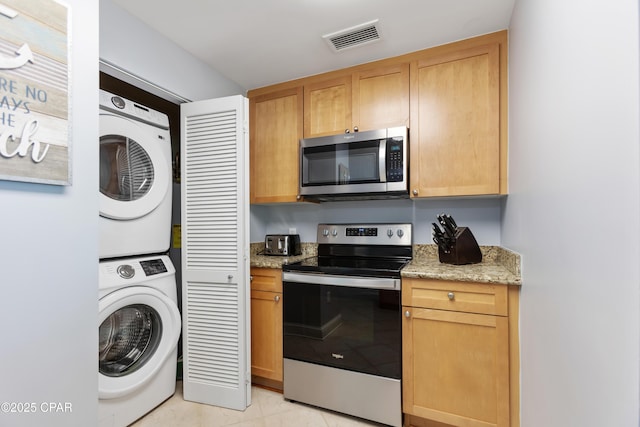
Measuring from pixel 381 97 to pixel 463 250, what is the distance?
116cm

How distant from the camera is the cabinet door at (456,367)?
1.59 m

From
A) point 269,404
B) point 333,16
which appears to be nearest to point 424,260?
point 269,404

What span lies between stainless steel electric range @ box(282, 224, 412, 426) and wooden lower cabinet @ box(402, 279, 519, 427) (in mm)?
87

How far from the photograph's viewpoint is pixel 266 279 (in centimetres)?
220

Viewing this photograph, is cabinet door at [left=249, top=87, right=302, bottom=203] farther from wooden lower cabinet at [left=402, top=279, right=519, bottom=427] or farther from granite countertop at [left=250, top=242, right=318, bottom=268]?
wooden lower cabinet at [left=402, top=279, right=519, bottom=427]

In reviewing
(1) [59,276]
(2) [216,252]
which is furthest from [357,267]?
→ (1) [59,276]

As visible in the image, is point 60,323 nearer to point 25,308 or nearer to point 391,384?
point 25,308

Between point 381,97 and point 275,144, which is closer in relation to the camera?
point 381,97

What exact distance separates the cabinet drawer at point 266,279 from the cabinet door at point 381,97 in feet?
3.91

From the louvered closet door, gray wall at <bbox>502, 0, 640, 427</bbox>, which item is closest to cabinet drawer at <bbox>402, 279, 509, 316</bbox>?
gray wall at <bbox>502, 0, 640, 427</bbox>

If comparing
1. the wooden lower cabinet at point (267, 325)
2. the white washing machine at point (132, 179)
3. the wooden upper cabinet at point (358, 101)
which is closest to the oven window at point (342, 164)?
the wooden upper cabinet at point (358, 101)

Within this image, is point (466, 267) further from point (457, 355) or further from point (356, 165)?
point (356, 165)

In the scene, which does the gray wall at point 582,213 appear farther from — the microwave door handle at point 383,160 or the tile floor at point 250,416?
the tile floor at point 250,416

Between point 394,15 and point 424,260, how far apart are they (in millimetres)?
1543
